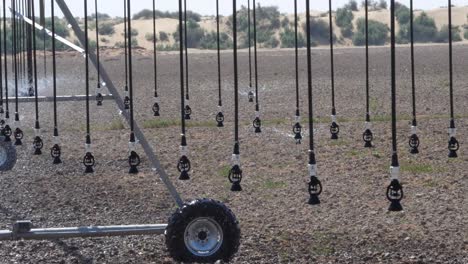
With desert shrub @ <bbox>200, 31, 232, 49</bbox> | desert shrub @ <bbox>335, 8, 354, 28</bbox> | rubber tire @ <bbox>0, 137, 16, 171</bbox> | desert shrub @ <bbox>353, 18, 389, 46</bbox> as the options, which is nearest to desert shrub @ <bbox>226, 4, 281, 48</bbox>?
desert shrub @ <bbox>200, 31, 232, 49</bbox>

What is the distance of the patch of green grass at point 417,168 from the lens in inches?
611

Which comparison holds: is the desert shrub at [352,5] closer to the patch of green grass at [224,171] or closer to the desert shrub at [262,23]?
the desert shrub at [262,23]

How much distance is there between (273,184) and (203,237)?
5.10 meters

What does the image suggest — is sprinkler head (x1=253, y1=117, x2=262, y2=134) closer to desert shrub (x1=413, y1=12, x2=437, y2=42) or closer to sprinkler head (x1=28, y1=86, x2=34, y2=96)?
sprinkler head (x1=28, y1=86, x2=34, y2=96)

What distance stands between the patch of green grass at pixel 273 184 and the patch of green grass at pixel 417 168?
1.70 meters

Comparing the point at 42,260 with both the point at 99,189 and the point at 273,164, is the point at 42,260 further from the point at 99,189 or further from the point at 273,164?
the point at 273,164

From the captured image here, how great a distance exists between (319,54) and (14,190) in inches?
1454

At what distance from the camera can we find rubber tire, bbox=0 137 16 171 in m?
17.4

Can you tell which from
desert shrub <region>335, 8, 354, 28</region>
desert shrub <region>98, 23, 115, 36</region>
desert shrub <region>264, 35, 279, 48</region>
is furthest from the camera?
desert shrub <region>98, 23, 115, 36</region>

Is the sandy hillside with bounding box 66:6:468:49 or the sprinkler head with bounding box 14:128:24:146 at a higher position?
the sandy hillside with bounding box 66:6:468:49

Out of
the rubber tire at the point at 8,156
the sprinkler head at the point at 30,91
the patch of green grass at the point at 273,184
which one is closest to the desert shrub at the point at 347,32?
the sprinkler head at the point at 30,91

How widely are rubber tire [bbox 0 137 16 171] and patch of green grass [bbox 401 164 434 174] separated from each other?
5312 millimetres

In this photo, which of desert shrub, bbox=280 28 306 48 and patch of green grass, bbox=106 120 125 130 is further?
desert shrub, bbox=280 28 306 48

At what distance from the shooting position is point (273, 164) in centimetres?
1680
